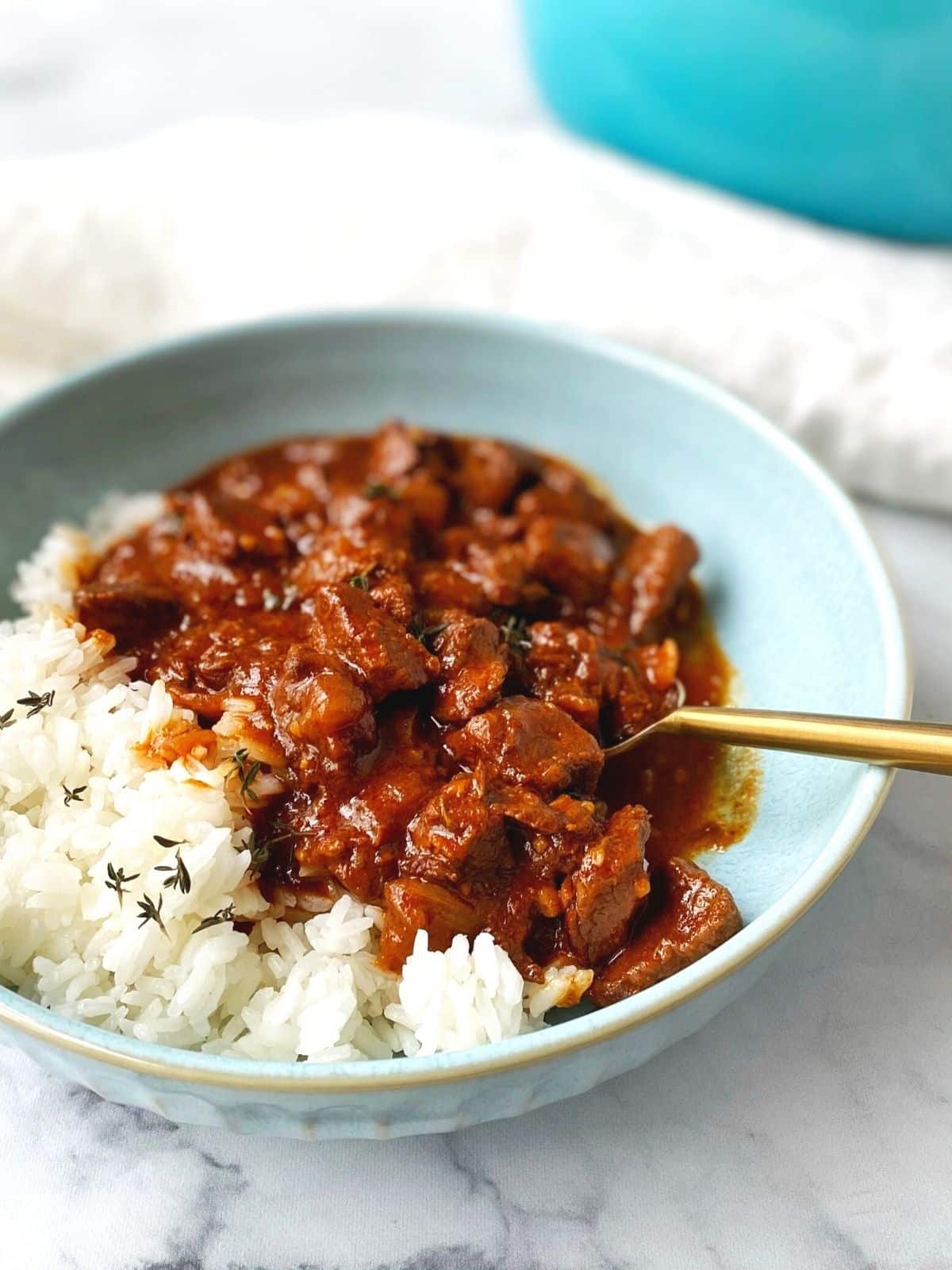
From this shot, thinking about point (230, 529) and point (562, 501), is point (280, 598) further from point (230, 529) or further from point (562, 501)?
point (562, 501)

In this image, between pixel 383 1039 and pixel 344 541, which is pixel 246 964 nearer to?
pixel 383 1039

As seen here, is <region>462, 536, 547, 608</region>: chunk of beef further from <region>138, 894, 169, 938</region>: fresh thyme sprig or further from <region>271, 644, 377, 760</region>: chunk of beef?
<region>138, 894, 169, 938</region>: fresh thyme sprig

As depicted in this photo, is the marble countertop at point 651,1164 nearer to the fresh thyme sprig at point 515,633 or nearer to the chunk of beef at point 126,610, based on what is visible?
the fresh thyme sprig at point 515,633

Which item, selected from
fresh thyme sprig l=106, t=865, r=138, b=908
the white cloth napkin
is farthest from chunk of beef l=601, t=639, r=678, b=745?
the white cloth napkin

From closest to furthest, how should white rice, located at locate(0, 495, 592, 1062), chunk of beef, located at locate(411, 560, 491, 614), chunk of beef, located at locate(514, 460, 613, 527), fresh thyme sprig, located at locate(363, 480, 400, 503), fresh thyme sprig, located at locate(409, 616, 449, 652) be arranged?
white rice, located at locate(0, 495, 592, 1062) < fresh thyme sprig, located at locate(409, 616, 449, 652) < chunk of beef, located at locate(411, 560, 491, 614) < fresh thyme sprig, located at locate(363, 480, 400, 503) < chunk of beef, located at locate(514, 460, 613, 527)

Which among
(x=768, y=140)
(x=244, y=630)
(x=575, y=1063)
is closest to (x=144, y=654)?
(x=244, y=630)

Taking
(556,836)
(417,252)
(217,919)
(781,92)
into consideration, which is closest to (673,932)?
(556,836)
